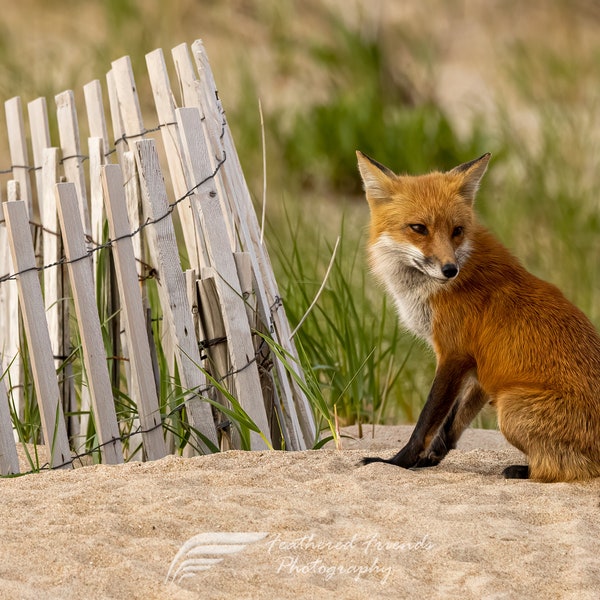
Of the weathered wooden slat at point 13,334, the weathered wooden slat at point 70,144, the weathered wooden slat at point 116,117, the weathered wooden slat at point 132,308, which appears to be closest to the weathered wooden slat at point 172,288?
the weathered wooden slat at point 132,308

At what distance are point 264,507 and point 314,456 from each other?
25.7 inches

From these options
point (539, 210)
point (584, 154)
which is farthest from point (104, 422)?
point (584, 154)

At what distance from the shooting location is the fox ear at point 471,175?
13.7ft

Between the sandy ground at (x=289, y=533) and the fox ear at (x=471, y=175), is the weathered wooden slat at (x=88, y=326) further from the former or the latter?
the fox ear at (x=471, y=175)

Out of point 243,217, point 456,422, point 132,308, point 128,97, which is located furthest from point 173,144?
point 456,422

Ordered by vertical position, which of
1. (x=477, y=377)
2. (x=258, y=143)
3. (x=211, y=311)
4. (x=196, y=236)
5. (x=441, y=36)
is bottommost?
(x=477, y=377)

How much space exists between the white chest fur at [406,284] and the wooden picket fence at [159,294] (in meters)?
0.51

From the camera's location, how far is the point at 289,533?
298 cm

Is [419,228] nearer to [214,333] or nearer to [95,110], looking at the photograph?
[214,333]

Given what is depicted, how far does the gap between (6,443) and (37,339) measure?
1.38ft

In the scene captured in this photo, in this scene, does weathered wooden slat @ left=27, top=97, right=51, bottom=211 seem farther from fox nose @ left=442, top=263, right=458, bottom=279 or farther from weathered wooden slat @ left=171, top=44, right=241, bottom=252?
fox nose @ left=442, top=263, right=458, bottom=279

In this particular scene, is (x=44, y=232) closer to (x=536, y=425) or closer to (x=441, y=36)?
(x=536, y=425)

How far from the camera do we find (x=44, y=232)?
15.4ft

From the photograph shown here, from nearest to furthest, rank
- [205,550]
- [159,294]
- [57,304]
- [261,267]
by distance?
[205,550] < [159,294] < [261,267] < [57,304]
